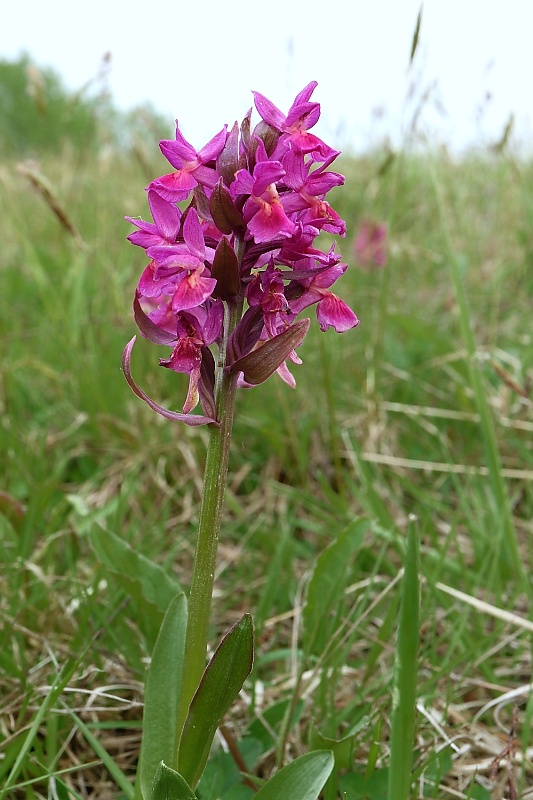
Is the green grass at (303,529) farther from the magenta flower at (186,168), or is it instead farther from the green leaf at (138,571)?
the magenta flower at (186,168)

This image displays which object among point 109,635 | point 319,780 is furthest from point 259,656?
point 319,780

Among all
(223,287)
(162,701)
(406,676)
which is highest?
(223,287)

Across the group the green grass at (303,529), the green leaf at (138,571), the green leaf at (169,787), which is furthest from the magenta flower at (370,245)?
the green leaf at (169,787)

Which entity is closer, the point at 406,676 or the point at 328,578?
the point at 406,676

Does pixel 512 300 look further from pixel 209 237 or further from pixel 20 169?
pixel 209 237

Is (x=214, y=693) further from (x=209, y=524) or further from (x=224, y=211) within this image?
(x=224, y=211)

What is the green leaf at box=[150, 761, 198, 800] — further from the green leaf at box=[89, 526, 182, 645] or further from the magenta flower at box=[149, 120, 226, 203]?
the magenta flower at box=[149, 120, 226, 203]

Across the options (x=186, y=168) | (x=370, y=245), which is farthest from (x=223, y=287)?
(x=370, y=245)
